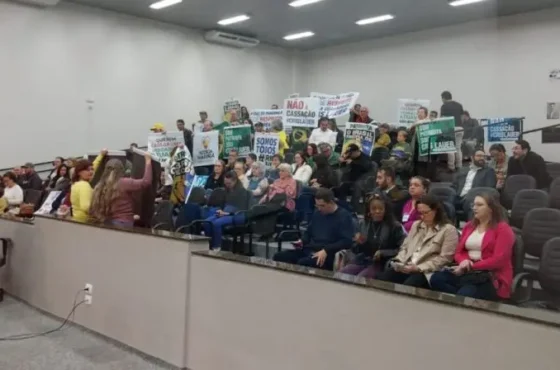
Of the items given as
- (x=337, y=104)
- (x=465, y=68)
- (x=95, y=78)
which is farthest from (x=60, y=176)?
(x=465, y=68)

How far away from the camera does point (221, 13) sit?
13141 millimetres

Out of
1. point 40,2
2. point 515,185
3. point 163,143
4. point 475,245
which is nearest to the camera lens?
point 475,245

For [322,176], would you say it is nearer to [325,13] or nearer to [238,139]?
[238,139]

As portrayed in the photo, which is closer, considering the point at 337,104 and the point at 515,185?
the point at 515,185

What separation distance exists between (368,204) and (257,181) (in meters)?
3.24

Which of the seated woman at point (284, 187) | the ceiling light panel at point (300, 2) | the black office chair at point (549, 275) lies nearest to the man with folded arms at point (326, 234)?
the black office chair at point (549, 275)

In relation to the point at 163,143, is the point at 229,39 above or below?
above

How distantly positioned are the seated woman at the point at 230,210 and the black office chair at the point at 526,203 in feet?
9.31

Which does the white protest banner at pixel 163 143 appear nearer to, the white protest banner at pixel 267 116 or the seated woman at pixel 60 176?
the seated woman at pixel 60 176

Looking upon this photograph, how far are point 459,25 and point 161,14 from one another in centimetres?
683

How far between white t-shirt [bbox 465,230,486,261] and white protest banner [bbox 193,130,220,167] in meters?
5.77

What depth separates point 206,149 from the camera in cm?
922

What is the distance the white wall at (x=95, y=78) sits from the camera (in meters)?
11.7

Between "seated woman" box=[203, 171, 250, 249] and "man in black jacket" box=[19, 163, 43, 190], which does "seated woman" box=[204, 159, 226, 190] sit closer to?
"seated woman" box=[203, 171, 250, 249]
